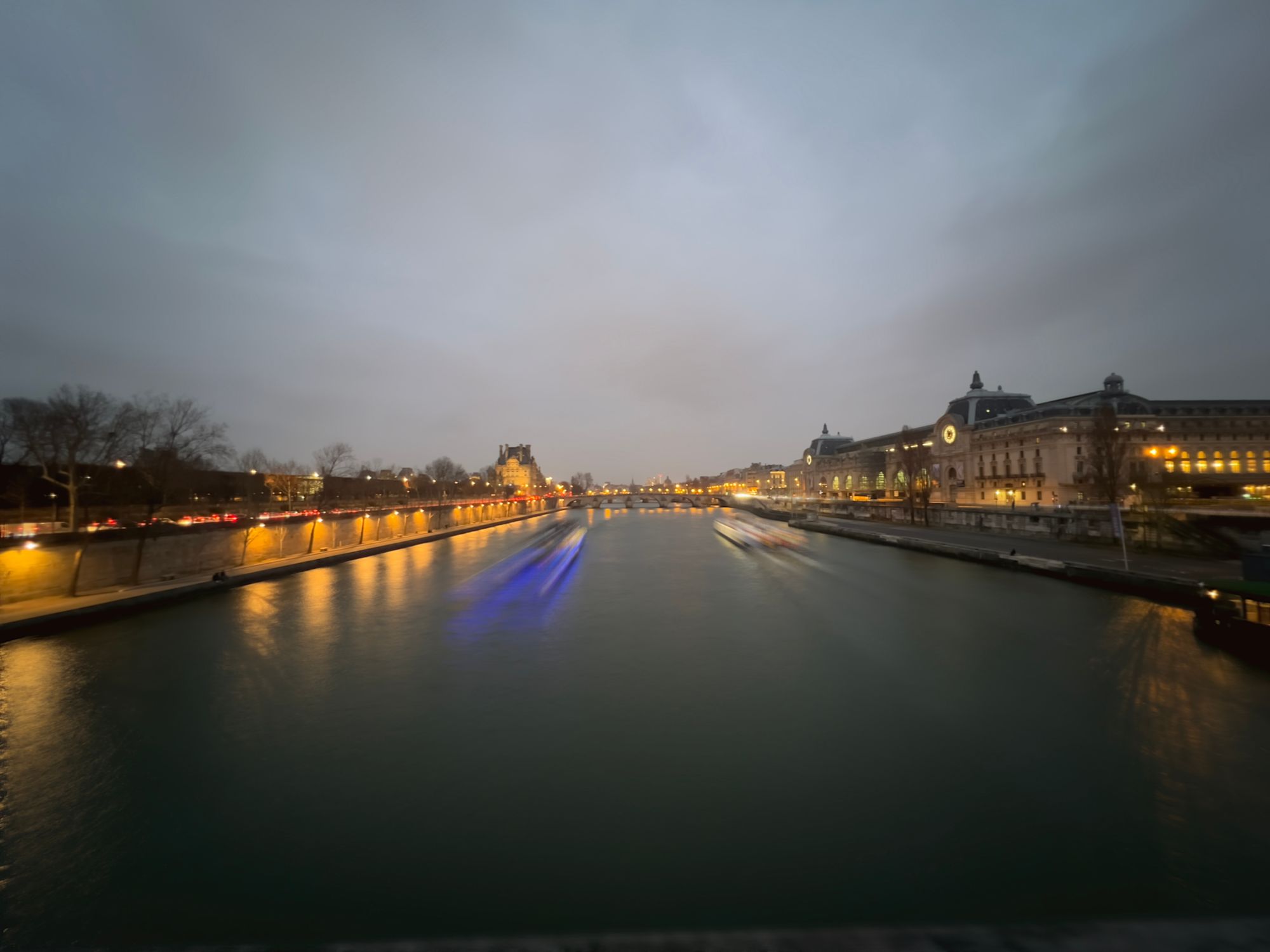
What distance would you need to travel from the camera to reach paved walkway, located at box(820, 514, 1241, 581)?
65.2ft

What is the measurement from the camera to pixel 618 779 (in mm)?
6953

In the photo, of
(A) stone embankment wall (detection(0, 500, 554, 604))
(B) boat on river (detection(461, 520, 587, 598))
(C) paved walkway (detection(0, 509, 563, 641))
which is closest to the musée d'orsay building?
(B) boat on river (detection(461, 520, 587, 598))

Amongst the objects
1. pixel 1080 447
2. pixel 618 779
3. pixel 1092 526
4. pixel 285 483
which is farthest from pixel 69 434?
pixel 1080 447

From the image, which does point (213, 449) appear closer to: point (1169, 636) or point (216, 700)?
point (216, 700)

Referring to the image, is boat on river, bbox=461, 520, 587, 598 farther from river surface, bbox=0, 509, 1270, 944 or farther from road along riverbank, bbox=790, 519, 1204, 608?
road along riverbank, bbox=790, 519, 1204, 608

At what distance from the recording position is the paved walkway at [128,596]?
49.0 ft

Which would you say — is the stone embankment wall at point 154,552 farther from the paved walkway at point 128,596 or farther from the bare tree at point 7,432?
the bare tree at point 7,432

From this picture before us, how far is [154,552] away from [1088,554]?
129 ft

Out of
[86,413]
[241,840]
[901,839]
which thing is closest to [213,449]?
[86,413]

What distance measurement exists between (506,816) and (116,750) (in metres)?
6.04

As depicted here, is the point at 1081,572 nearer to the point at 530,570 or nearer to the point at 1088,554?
the point at 1088,554

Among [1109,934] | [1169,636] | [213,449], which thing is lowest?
[1169,636]

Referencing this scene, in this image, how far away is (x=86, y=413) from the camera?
37406mm

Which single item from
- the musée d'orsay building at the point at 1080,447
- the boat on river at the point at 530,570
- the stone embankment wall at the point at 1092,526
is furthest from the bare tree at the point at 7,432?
the musée d'orsay building at the point at 1080,447
